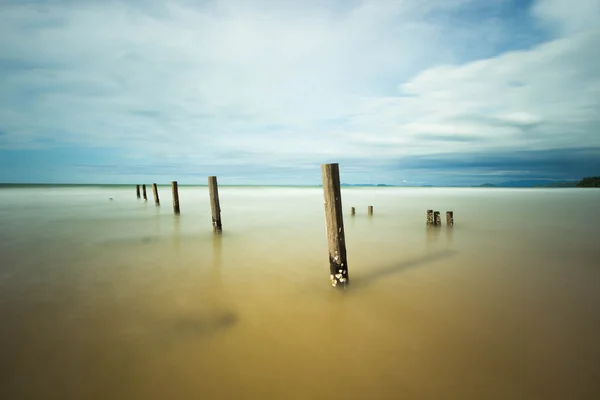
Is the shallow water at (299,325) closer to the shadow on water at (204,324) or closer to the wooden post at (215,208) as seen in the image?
the shadow on water at (204,324)

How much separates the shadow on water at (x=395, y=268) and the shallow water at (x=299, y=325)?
0.21 feet

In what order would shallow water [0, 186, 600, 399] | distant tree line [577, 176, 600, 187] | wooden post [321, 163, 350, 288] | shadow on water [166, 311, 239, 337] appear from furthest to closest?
distant tree line [577, 176, 600, 187]
wooden post [321, 163, 350, 288]
shadow on water [166, 311, 239, 337]
shallow water [0, 186, 600, 399]

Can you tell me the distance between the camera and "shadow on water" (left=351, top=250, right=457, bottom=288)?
647 cm

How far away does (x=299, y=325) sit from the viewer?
4508 mm

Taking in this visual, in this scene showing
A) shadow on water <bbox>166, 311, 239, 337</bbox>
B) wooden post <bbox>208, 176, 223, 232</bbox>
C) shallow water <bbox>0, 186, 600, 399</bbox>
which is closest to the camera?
shallow water <bbox>0, 186, 600, 399</bbox>

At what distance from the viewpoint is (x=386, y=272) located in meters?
7.10

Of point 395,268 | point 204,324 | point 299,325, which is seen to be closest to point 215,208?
point 395,268

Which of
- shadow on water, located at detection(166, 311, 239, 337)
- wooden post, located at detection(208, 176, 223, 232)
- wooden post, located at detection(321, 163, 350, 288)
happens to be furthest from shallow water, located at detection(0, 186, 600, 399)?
wooden post, located at detection(208, 176, 223, 232)

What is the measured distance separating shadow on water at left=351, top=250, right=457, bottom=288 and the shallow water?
0.21ft

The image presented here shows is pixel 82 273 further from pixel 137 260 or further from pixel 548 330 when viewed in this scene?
pixel 548 330

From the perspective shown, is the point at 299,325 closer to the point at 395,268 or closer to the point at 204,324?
the point at 204,324

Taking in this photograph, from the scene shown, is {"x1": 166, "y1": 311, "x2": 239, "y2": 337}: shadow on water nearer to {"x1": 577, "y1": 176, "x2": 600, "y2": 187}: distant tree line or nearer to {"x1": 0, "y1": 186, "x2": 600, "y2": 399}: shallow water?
{"x1": 0, "y1": 186, "x2": 600, "y2": 399}: shallow water

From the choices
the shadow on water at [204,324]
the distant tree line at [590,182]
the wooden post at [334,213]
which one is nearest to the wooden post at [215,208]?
the wooden post at [334,213]

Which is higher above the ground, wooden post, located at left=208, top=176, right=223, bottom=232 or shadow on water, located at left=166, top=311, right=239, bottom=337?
wooden post, located at left=208, top=176, right=223, bottom=232
